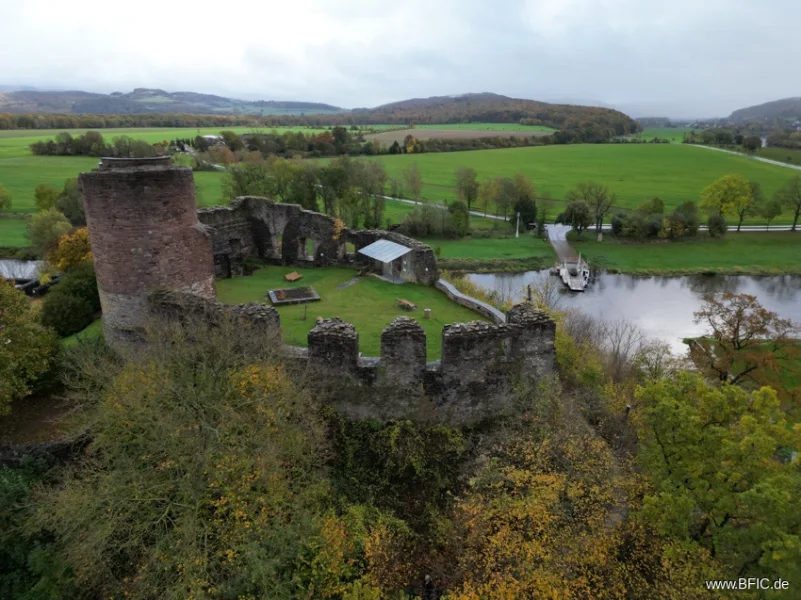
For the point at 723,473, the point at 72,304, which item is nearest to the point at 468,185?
the point at 72,304

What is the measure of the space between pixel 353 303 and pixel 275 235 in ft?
23.0

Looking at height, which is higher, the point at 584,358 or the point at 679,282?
the point at 584,358

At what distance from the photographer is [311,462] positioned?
13695mm

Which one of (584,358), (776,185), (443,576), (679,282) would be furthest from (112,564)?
(776,185)

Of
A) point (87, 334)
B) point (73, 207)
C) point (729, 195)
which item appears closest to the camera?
point (87, 334)

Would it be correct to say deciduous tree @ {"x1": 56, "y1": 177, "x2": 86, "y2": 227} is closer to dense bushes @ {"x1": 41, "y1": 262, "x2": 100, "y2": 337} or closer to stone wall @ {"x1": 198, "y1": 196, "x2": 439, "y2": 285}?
dense bushes @ {"x1": 41, "y1": 262, "x2": 100, "y2": 337}

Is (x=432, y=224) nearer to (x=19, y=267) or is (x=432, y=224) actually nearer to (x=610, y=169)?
(x=19, y=267)

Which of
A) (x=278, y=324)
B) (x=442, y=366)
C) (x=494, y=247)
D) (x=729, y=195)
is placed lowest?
(x=494, y=247)

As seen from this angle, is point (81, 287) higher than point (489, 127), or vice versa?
point (489, 127)

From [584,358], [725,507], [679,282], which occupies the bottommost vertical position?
[679,282]

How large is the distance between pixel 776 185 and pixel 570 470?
3392 inches

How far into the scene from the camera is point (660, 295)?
45500mm

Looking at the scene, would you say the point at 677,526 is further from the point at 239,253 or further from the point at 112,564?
the point at 239,253

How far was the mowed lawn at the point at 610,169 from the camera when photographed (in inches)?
3118
